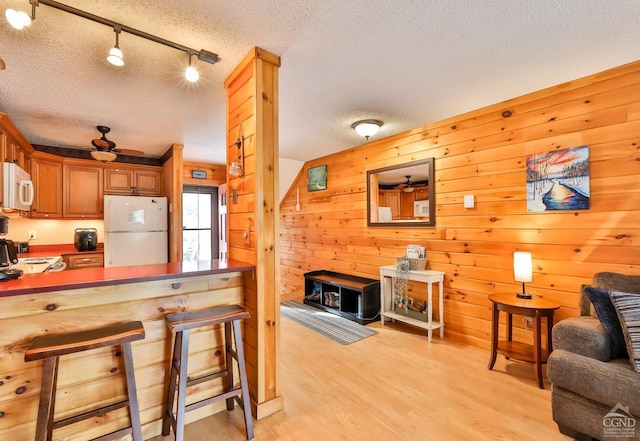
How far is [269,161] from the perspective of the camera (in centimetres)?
202

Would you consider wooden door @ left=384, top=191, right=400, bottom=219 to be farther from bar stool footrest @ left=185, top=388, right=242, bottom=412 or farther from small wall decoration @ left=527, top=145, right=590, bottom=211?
bar stool footrest @ left=185, top=388, right=242, bottom=412

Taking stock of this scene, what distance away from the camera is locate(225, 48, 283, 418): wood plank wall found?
1968mm

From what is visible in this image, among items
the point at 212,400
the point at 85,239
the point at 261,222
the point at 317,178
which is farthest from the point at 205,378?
the point at 317,178

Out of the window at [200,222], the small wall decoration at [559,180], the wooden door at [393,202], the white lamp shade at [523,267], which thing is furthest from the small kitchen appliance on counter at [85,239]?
the small wall decoration at [559,180]

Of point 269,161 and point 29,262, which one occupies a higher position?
point 269,161

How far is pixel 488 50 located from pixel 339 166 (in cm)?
282

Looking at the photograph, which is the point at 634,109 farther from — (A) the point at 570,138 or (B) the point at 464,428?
(B) the point at 464,428

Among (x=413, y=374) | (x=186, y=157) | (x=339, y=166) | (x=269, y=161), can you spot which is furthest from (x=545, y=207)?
(x=186, y=157)

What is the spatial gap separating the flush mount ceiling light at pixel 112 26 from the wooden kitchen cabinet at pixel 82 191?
10.7 feet

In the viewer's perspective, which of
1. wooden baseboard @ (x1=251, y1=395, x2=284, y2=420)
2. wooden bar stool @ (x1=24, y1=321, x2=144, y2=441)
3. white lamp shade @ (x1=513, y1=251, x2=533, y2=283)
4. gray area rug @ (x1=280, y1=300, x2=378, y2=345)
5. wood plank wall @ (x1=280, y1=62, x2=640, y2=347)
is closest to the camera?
wooden bar stool @ (x1=24, y1=321, x2=144, y2=441)

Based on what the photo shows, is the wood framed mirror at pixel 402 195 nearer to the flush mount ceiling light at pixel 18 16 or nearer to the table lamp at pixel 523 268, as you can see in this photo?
the table lamp at pixel 523 268

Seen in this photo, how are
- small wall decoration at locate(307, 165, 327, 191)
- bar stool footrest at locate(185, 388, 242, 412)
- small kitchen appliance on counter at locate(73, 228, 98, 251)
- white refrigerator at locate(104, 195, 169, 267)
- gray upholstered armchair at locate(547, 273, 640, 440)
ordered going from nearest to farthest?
gray upholstered armchair at locate(547, 273, 640, 440) < bar stool footrest at locate(185, 388, 242, 412) < white refrigerator at locate(104, 195, 169, 267) < small kitchen appliance on counter at locate(73, 228, 98, 251) < small wall decoration at locate(307, 165, 327, 191)

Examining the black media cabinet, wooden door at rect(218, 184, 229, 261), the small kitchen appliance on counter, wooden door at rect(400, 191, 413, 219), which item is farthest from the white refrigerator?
wooden door at rect(400, 191, 413, 219)

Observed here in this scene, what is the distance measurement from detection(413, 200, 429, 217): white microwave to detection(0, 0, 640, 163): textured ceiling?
0.97 meters
